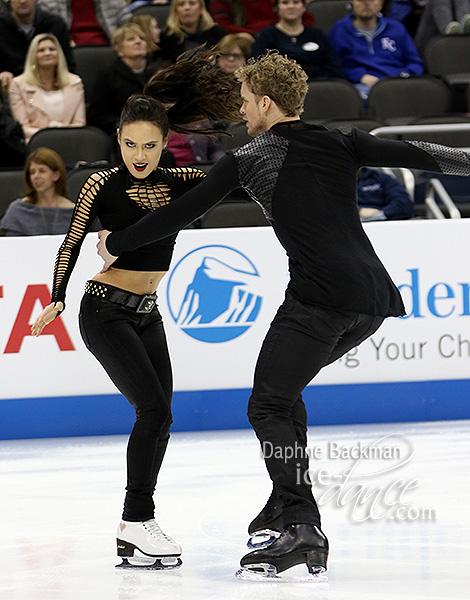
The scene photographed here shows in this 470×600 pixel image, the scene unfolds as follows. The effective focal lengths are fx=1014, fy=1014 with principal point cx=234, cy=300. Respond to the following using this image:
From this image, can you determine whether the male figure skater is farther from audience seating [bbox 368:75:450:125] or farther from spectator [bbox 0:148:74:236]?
audience seating [bbox 368:75:450:125]

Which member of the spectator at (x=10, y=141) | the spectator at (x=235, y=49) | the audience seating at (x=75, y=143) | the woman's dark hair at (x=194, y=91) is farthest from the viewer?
the spectator at (x=235, y=49)

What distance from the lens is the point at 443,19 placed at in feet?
26.8

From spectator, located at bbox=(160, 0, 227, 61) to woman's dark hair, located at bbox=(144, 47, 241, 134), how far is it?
4.10 metres

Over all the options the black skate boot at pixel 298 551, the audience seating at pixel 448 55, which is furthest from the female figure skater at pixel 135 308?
the audience seating at pixel 448 55

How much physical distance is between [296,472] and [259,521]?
0.37 meters

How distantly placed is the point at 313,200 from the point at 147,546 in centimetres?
115

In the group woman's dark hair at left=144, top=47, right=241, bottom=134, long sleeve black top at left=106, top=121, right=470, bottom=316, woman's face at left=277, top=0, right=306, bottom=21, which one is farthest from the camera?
woman's face at left=277, top=0, right=306, bottom=21

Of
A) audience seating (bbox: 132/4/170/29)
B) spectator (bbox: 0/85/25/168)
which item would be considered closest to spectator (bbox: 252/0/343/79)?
audience seating (bbox: 132/4/170/29)

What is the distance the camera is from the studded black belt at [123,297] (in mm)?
3047

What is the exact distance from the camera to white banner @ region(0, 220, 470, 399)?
17.4 feet

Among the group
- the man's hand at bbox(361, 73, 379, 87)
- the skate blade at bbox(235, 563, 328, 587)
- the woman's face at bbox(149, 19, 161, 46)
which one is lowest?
the skate blade at bbox(235, 563, 328, 587)

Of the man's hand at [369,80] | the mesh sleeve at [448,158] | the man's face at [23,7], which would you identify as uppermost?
the man's face at [23,7]

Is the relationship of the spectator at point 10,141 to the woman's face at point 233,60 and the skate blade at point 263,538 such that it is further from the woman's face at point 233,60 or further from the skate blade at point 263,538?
the skate blade at point 263,538

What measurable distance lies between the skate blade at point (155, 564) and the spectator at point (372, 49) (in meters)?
5.30
